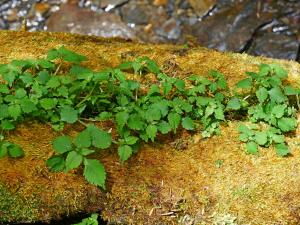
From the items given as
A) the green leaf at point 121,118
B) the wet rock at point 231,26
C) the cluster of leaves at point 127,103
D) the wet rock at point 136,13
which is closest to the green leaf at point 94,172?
the cluster of leaves at point 127,103

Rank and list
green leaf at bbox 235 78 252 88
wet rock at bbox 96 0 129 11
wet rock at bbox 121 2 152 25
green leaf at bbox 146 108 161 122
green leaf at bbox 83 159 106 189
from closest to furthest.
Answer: green leaf at bbox 83 159 106 189, green leaf at bbox 146 108 161 122, green leaf at bbox 235 78 252 88, wet rock at bbox 121 2 152 25, wet rock at bbox 96 0 129 11

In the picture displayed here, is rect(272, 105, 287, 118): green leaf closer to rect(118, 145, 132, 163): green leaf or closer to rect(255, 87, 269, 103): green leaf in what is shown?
rect(255, 87, 269, 103): green leaf

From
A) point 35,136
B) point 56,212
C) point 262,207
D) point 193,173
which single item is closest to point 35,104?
point 35,136

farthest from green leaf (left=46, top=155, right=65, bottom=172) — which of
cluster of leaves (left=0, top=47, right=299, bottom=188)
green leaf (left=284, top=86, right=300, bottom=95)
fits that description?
green leaf (left=284, top=86, right=300, bottom=95)

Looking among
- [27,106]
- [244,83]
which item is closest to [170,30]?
Answer: [244,83]

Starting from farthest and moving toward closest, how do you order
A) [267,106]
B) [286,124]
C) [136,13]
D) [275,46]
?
[136,13], [275,46], [267,106], [286,124]

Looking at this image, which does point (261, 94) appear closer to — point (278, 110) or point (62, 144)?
point (278, 110)

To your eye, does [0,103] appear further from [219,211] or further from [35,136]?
[219,211]
